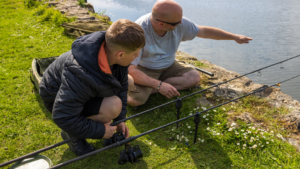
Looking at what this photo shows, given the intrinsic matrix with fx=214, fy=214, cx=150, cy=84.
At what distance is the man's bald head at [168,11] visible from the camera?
2.48 m

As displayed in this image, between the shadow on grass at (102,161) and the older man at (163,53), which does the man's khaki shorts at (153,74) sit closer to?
the older man at (163,53)

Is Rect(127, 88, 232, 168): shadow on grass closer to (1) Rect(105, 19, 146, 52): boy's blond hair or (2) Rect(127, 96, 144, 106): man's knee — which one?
(2) Rect(127, 96, 144, 106): man's knee

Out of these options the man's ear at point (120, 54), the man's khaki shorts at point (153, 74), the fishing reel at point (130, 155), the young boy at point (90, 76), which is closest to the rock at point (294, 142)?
the man's khaki shorts at point (153, 74)

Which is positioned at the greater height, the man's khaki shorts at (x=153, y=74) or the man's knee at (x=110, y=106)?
the man's knee at (x=110, y=106)

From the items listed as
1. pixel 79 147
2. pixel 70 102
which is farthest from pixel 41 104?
pixel 70 102

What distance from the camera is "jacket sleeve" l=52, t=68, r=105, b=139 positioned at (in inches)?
61.9

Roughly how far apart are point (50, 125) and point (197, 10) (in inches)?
323

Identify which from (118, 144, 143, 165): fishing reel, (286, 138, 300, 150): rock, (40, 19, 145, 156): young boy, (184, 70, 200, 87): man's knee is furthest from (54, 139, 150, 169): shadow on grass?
(286, 138, 300, 150): rock

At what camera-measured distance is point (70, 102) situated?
5.21 feet

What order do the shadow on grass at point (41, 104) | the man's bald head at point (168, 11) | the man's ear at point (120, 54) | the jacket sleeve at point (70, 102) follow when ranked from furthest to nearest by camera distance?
the shadow on grass at point (41, 104) → the man's bald head at point (168, 11) → the man's ear at point (120, 54) → the jacket sleeve at point (70, 102)

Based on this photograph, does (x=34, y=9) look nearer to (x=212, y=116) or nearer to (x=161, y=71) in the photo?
(x=161, y=71)

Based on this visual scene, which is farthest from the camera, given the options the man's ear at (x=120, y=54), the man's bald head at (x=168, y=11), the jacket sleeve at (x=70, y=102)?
the man's bald head at (x=168, y=11)

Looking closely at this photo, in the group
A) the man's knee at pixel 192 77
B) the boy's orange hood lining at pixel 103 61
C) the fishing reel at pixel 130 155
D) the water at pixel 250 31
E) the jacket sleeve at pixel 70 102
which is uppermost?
the boy's orange hood lining at pixel 103 61

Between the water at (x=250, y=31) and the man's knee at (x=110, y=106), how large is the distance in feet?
12.8
